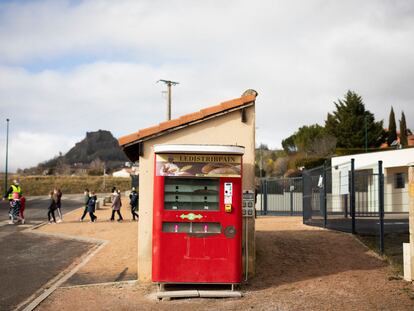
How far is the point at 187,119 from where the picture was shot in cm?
967

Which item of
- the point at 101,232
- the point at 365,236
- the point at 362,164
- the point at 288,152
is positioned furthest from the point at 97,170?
the point at 365,236

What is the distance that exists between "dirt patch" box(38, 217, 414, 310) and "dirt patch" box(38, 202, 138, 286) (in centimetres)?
119

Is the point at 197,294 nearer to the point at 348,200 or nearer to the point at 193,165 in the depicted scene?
the point at 193,165

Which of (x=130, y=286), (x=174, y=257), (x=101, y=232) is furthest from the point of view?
(x=101, y=232)

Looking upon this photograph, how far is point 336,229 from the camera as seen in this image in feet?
45.8

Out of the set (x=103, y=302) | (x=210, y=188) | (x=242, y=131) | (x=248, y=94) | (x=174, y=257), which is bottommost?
(x=103, y=302)

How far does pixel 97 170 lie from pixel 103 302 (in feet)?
348

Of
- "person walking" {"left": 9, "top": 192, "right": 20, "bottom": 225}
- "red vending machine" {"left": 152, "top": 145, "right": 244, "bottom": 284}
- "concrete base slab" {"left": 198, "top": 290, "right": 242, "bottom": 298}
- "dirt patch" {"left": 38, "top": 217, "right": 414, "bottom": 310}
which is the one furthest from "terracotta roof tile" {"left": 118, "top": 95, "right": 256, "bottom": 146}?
"person walking" {"left": 9, "top": 192, "right": 20, "bottom": 225}

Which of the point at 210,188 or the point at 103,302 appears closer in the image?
the point at 103,302

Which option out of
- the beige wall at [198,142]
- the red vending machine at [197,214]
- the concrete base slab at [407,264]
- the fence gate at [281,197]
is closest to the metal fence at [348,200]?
the concrete base slab at [407,264]

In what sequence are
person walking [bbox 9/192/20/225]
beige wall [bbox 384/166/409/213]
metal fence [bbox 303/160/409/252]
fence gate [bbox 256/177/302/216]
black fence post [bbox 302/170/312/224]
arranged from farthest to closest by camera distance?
fence gate [bbox 256/177/302/216], person walking [bbox 9/192/20/225], black fence post [bbox 302/170/312/224], beige wall [bbox 384/166/409/213], metal fence [bbox 303/160/409/252]

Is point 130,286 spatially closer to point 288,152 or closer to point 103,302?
Answer: point 103,302

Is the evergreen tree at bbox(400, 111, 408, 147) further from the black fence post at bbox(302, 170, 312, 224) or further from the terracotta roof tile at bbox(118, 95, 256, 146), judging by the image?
the terracotta roof tile at bbox(118, 95, 256, 146)

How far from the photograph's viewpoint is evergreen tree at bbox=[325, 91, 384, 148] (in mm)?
55656
